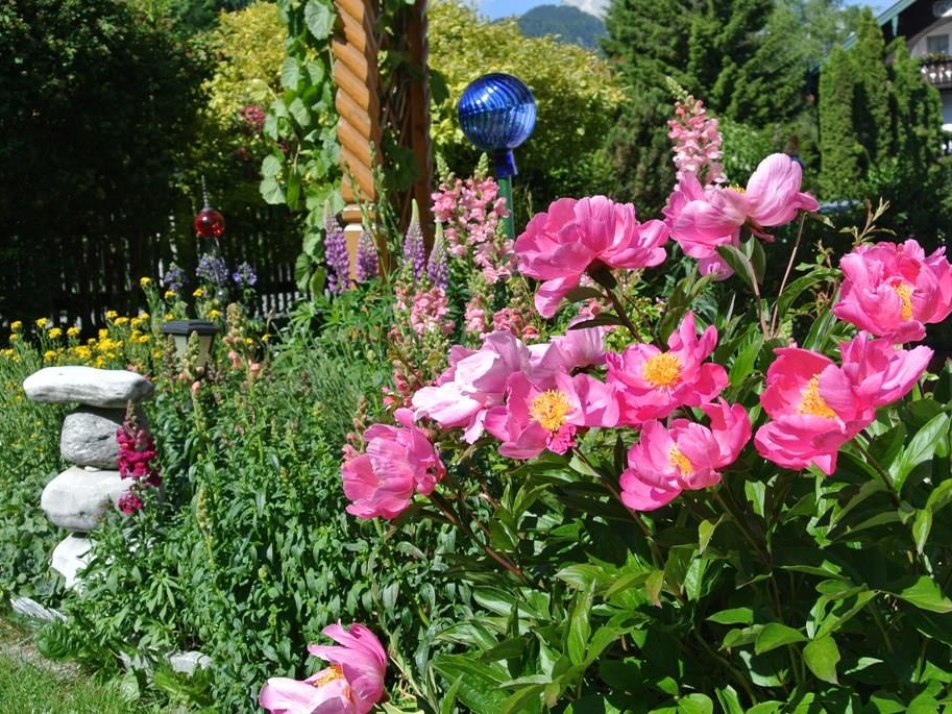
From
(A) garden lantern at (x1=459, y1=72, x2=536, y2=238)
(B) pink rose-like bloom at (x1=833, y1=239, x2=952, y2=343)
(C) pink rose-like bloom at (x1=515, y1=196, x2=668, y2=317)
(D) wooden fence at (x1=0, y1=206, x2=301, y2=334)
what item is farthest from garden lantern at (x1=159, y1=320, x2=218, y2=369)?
(D) wooden fence at (x1=0, y1=206, x2=301, y2=334)

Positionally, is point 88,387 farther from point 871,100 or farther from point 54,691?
point 871,100

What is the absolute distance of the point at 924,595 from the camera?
3.98 ft

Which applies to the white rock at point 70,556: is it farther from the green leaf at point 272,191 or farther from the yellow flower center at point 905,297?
the yellow flower center at point 905,297

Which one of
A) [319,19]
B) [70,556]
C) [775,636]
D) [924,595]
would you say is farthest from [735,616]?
[319,19]

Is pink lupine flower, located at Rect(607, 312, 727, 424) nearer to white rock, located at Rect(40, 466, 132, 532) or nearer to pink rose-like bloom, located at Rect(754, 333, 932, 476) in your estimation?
pink rose-like bloom, located at Rect(754, 333, 932, 476)

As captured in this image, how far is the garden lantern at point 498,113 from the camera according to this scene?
17.1ft

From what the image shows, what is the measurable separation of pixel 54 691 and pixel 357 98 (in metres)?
2.86

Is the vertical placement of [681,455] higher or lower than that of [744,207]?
lower

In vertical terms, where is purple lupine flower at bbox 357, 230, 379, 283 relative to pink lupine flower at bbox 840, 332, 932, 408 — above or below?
below

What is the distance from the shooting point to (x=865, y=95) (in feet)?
58.8

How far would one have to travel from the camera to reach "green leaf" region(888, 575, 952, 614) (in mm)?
1181

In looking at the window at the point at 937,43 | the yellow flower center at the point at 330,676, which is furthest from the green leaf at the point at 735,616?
the window at the point at 937,43

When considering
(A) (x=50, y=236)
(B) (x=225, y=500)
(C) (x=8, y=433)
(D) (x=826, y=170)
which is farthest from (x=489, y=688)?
(D) (x=826, y=170)

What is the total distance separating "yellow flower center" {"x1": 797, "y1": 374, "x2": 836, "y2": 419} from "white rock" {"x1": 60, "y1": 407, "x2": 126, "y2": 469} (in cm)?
286
